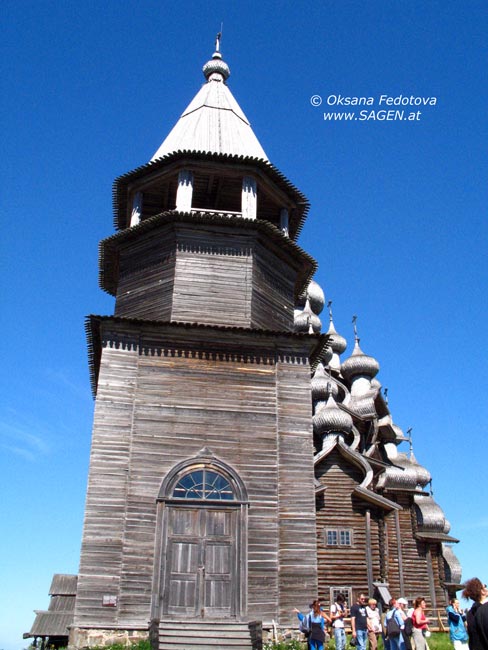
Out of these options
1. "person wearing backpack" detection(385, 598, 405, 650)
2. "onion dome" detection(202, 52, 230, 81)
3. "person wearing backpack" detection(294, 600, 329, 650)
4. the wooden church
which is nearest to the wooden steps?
the wooden church

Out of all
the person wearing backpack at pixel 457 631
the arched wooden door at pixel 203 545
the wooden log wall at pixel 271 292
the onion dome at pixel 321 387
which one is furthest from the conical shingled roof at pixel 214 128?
the person wearing backpack at pixel 457 631

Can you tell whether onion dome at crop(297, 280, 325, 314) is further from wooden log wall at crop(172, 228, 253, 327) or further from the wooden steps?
the wooden steps

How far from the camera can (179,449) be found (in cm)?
1545

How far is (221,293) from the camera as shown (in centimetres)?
1769

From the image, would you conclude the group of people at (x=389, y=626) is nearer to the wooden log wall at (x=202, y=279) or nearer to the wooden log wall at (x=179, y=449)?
the wooden log wall at (x=179, y=449)

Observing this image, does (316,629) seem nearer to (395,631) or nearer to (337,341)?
(395,631)

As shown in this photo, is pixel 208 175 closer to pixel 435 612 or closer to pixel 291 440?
pixel 291 440

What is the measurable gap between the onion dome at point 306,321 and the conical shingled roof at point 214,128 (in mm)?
15082

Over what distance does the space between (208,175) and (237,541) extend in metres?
10.5

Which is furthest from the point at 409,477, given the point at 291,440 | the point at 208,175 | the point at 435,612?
the point at 208,175

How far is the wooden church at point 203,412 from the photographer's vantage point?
46.4 feet

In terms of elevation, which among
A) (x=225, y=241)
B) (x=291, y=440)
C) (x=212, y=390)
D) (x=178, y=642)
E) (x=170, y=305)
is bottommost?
(x=178, y=642)

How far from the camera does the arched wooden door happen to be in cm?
1419

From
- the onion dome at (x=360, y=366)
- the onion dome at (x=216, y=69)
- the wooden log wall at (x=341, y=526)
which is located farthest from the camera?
the onion dome at (x=360, y=366)
